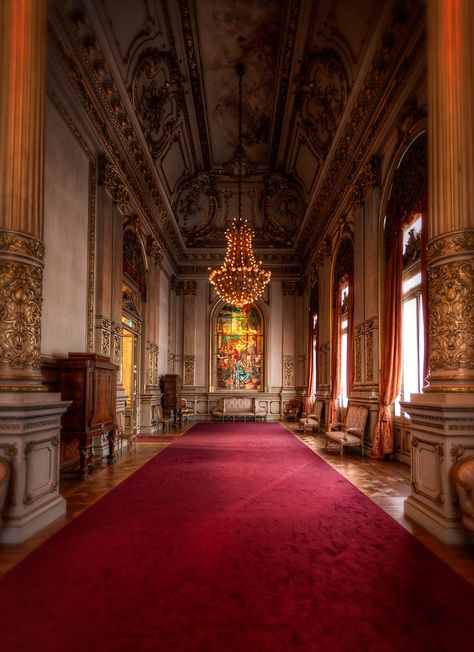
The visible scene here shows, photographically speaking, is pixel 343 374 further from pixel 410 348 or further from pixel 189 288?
pixel 189 288

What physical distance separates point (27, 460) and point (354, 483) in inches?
152

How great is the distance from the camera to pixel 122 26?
7.59 meters

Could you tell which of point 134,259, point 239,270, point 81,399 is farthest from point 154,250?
point 81,399

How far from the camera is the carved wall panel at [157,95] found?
908 centimetres

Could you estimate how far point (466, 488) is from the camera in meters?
3.40

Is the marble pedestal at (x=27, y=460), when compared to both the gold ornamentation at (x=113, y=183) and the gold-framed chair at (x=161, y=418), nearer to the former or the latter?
the gold ornamentation at (x=113, y=183)

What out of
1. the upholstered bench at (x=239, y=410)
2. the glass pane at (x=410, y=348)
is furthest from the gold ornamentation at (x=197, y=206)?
the glass pane at (x=410, y=348)

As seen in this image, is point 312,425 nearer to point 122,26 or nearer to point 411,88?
point 411,88

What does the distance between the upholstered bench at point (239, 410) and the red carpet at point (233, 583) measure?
11.1 meters

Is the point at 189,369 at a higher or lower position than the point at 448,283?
lower

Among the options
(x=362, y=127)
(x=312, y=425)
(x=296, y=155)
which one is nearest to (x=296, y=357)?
(x=312, y=425)

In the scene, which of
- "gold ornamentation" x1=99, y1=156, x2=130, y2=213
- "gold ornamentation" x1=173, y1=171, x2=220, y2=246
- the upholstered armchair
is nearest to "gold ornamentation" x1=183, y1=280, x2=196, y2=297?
"gold ornamentation" x1=173, y1=171, x2=220, y2=246

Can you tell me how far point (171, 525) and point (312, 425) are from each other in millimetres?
8449

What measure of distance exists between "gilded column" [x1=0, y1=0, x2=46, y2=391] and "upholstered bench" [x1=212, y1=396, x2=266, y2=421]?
12488mm
